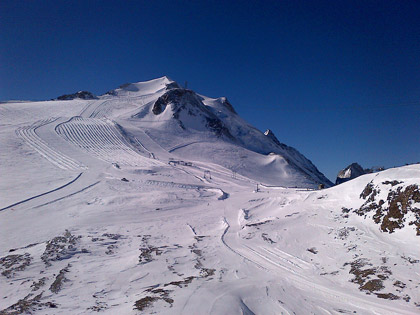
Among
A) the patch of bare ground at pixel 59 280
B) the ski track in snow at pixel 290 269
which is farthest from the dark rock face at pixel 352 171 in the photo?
the patch of bare ground at pixel 59 280

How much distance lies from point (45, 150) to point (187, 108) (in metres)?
32.7

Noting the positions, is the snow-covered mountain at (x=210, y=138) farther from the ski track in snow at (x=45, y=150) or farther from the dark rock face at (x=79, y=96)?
the dark rock face at (x=79, y=96)

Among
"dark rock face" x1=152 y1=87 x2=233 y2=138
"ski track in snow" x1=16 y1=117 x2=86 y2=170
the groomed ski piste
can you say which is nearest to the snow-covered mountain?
"dark rock face" x1=152 y1=87 x2=233 y2=138

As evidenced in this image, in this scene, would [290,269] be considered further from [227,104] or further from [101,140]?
[227,104]

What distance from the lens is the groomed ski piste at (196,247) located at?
5.15 metres

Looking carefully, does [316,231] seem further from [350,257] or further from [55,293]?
[55,293]

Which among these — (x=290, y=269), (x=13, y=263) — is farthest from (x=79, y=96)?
(x=290, y=269)

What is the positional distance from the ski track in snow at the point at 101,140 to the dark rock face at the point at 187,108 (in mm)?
14436

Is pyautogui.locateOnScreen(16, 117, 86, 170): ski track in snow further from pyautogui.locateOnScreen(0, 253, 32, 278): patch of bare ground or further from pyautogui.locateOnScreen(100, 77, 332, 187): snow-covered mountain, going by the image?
pyautogui.locateOnScreen(0, 253, 32, 278): patch of bare ground

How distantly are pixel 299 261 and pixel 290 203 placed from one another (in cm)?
624

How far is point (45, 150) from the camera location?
80.7 feet

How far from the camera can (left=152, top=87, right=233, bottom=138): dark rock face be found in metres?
51.6

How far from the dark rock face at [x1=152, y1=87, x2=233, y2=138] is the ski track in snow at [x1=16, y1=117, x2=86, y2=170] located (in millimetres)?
23971

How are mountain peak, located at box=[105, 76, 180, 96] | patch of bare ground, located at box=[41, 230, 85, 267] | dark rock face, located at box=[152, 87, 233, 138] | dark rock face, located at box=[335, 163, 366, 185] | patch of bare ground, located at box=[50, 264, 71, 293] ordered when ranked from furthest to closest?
mountain peak, located at box=[105, 76, 180, 96], dark rock face, located at box=[335, 163, 366, 185], dark rock face, located at box=[152, 87, 233, 138], patch of bare ground, located at box=[41, 230, 85, 267], patch of bare ground, located at box=[50, 264, 71, 293]
